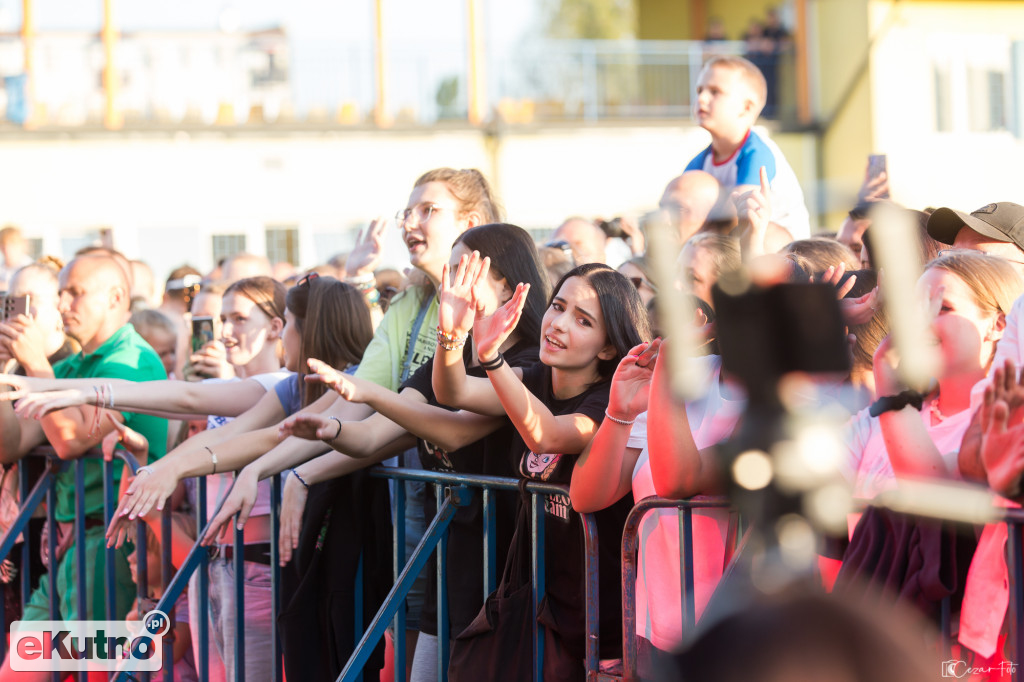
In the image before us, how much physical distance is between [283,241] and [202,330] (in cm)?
1310

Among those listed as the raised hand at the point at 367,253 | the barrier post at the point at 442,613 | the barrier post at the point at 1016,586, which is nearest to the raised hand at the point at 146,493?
the barrier post at the point at 442,613

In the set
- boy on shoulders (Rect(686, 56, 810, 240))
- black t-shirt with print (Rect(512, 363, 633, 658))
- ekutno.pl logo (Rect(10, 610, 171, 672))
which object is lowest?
ekutno.pl logo (Rect(10, 610, 171, 672))

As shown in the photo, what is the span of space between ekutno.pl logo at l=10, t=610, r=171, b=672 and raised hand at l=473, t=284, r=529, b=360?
6.09 ft

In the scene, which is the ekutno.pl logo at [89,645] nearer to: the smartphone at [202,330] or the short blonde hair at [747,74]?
the smartphone at [202,330]

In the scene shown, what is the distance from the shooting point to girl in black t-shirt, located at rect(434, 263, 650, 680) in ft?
9.53

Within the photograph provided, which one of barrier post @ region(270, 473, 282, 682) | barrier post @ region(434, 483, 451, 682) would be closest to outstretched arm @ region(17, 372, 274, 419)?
barrier post @ region(270, 473, 282, 682)

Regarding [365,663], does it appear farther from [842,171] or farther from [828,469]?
[842,171]

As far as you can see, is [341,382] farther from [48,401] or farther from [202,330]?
[202,330]

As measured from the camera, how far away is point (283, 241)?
17.7 m

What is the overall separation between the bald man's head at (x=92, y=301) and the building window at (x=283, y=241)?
12.6 metres

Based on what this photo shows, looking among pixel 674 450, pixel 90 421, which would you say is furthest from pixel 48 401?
pixel 674 450

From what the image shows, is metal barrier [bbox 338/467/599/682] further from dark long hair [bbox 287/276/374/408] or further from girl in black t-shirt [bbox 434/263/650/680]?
dark long hair [bbox 287/276/374/408]

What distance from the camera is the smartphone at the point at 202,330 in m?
4.91

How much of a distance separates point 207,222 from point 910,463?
53.8ft
